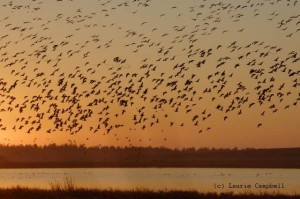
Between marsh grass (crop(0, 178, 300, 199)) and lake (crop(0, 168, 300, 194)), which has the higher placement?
marsh grass (crop(0, 178, 300, 199))

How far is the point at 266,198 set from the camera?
1246 inches

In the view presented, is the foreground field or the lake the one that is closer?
the foreground field

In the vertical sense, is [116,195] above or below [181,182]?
above

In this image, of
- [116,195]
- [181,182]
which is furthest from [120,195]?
[181,182]

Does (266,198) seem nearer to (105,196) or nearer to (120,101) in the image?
(105,196)

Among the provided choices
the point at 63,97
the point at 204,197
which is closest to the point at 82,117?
the point at 63,97

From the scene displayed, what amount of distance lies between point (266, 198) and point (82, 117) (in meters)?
9.83

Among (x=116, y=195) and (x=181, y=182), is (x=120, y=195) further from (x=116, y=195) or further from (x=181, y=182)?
(x=181, y=182)

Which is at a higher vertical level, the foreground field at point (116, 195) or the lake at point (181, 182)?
the foreground field at point (116, 195)

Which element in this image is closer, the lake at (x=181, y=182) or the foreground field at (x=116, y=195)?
the foreground field at (x=116, y=195)

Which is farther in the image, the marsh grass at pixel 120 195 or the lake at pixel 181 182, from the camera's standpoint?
the lake at pixel 181 182

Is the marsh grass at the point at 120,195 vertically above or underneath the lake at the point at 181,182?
above

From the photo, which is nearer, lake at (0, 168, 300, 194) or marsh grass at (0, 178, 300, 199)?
marsh grass at (0, 178, 300, 199)

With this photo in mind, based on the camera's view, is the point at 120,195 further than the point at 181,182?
No
